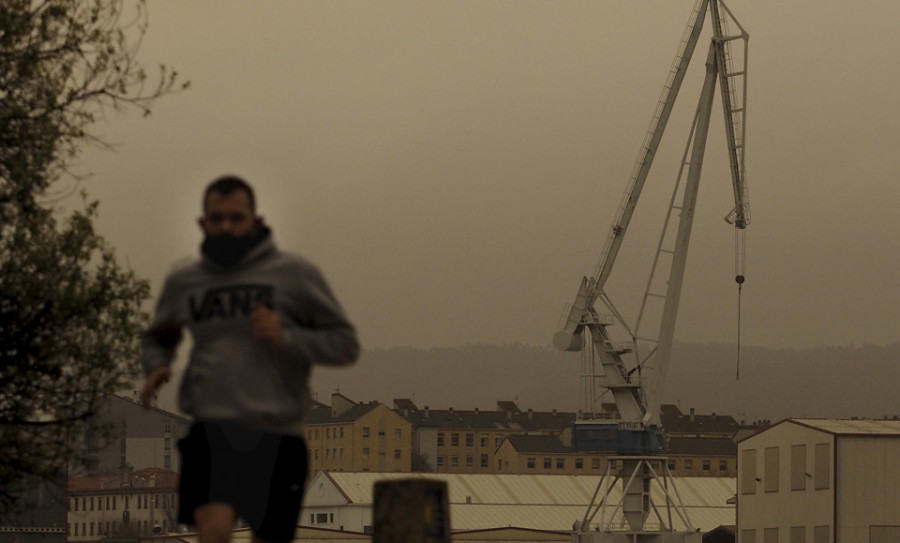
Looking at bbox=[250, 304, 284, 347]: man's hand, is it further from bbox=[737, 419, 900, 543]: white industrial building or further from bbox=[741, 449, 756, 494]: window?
bbox=[741, 449, 756, 494]: window

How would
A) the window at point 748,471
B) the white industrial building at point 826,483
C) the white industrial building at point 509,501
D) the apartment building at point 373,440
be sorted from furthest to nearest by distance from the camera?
Answer: the apartment building at point 373,440 → the white industrial building at point 509,501 → the window at point 748,471 → the white industrial building at point 826,483

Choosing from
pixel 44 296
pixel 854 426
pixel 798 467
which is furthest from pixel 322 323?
pixel 854 426

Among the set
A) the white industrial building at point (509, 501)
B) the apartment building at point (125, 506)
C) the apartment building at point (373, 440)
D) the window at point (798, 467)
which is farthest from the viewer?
the apartment building at point (373, 440)

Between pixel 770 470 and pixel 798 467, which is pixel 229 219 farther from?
pixel 770 470

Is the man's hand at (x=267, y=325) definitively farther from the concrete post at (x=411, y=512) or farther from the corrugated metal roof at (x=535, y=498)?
the corrugated metal roof at (x=535, y=498)

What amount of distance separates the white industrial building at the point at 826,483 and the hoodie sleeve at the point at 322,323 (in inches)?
3146

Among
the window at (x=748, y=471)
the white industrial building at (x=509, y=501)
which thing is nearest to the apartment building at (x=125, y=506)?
the white industrial building at (x=509, y=501)

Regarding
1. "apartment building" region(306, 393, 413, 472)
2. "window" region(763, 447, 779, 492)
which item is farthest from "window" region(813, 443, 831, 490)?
"apartment building" region(306, 393, 413, 472)

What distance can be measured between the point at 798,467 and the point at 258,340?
→ 83542 millimetres

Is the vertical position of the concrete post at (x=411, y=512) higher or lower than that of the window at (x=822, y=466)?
lower

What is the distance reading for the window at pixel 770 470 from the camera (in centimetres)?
8800

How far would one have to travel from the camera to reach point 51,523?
100m

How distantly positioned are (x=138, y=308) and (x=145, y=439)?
178m

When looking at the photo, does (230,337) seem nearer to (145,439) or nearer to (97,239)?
(97,239)
